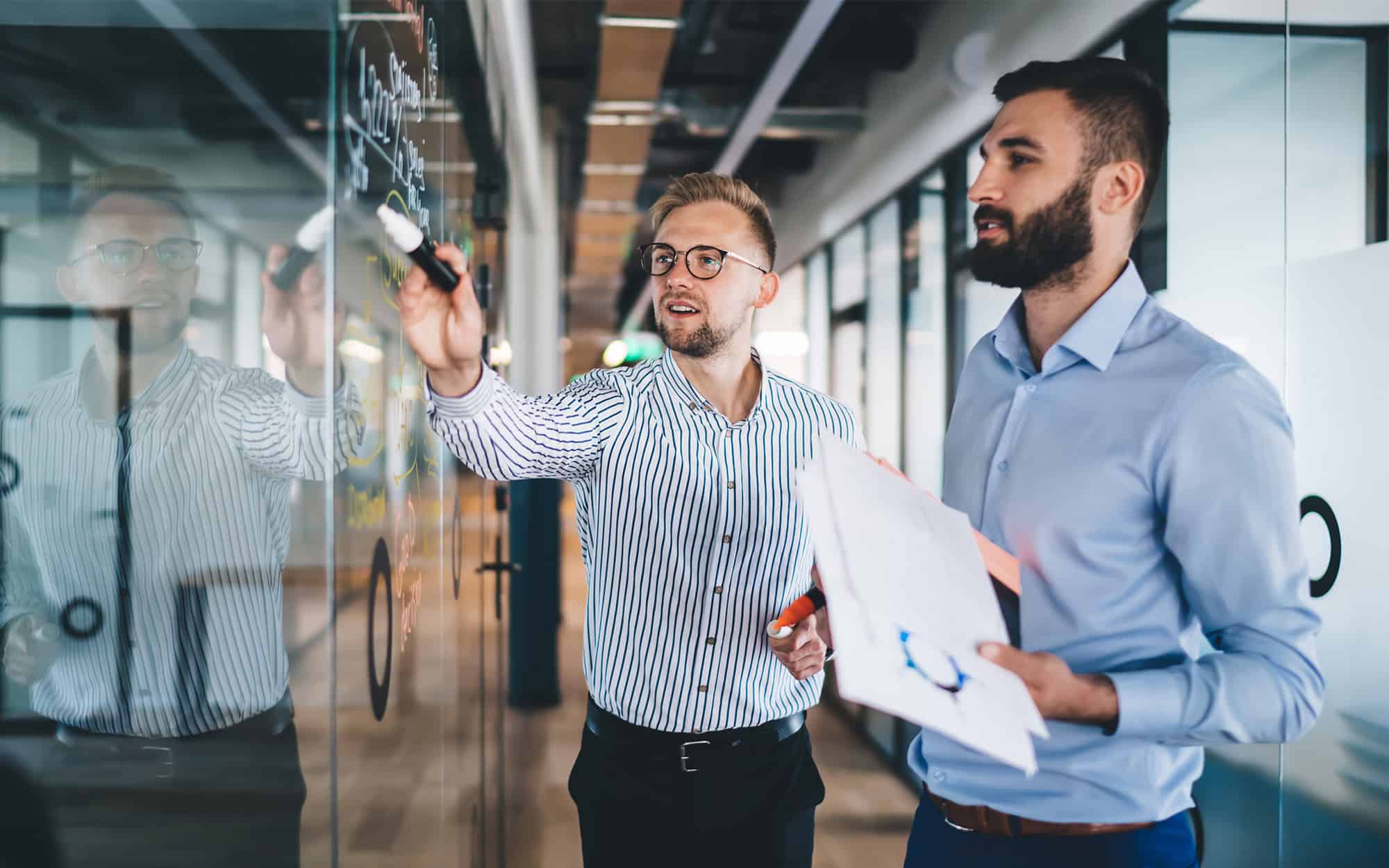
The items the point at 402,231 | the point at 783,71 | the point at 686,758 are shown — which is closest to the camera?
the point at 402,231

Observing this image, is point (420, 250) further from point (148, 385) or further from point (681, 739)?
point (681, 739)

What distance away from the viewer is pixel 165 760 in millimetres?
726

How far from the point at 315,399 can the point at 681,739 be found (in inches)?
37.6

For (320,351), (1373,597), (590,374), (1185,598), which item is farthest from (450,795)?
(1373,597)

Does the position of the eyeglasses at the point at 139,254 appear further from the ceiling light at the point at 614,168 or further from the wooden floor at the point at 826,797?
the ceiling light at the point at 614,168

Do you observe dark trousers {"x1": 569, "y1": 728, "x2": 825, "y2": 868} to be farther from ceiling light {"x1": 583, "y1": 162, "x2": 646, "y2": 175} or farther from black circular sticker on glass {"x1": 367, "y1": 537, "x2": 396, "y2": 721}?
ceiling light {"x1": 583, "y1": 162, "x2": 646, "y2": 175}

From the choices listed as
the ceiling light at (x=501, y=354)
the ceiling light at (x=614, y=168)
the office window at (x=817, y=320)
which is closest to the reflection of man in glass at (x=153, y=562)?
the ceiling light at (x=501, y=354)

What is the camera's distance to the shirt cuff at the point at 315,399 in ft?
3.05

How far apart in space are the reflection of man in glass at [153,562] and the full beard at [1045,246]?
85 cm

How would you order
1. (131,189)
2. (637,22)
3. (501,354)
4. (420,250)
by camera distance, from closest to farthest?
(131,189)
(420,250)
(637,22)
(501,354)

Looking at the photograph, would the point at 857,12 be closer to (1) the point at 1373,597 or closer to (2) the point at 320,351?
(1) the point at 1373,597

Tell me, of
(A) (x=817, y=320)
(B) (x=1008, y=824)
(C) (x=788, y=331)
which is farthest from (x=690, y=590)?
(C) (x=788, y=331)

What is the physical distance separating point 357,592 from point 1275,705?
1.10 m

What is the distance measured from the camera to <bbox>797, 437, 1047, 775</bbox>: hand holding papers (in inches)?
32.3
